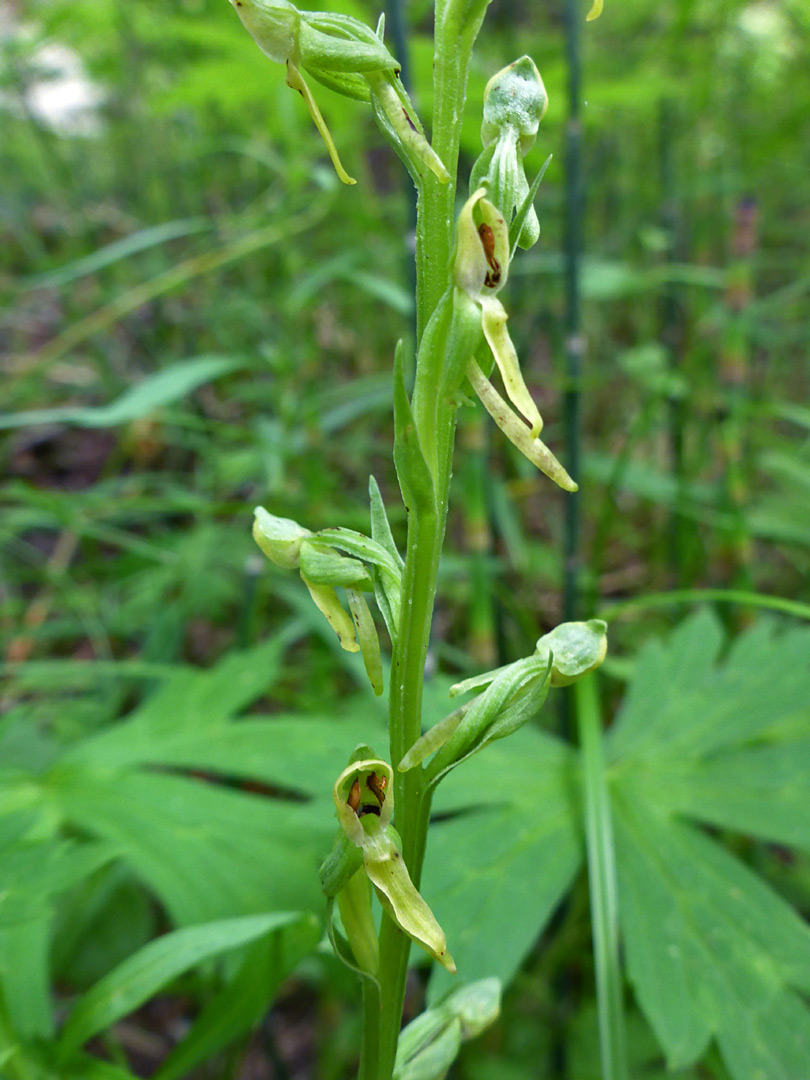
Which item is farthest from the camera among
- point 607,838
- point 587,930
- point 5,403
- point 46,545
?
point 46,545

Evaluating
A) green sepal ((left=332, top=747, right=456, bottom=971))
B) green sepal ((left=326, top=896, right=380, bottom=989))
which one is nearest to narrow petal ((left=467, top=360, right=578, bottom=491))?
green sepal ((left=332, top=747, right=456, bottom=971))

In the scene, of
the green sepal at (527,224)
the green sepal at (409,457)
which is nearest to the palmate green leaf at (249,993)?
the green sepal at (409,457)

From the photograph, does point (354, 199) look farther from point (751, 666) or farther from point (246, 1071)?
point (246, 1071)

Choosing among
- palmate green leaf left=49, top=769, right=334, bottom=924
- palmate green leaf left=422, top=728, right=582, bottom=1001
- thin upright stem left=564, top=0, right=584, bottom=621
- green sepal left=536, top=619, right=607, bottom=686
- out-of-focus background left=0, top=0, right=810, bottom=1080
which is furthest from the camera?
thin upright stem left=564, top=0, right=584, bottom=621

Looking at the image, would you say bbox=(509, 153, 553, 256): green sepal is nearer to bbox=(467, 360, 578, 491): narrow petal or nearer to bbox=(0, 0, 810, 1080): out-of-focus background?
bbox=(467, 360, 578, 491): narrow petal

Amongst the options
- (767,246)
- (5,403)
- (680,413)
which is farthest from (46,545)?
(767,246)

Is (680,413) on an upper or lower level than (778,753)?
upper
